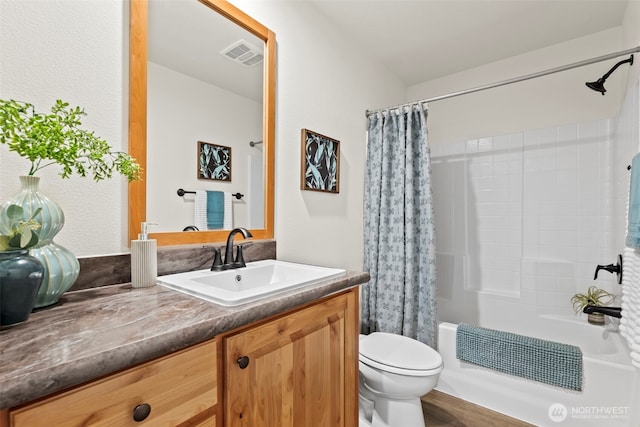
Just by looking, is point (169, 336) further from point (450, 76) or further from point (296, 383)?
point (450, 76)

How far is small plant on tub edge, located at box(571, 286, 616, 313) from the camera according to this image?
82.2 inches

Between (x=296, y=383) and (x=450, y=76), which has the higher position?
(x=450, y=76)

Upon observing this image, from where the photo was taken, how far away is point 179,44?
1.23m

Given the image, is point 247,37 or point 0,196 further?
point 247,37

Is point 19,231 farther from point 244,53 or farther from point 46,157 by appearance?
point 244,53

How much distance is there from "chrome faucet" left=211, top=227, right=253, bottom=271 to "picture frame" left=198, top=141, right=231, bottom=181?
275 millimetres

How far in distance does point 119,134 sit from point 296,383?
3.32 feet

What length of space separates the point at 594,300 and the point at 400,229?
4.66 ft

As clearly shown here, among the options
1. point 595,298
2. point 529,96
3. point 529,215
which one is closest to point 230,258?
point 529,215

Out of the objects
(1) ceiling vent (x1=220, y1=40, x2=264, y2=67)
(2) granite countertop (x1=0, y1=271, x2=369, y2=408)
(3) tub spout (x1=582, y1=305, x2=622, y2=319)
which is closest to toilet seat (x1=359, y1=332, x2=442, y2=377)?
(2) granite countertop (x1=0, y1=271, x2=369, y2=408)

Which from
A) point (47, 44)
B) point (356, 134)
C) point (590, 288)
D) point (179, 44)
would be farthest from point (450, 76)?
point (47, 44)

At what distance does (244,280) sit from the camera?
1277 millimetres

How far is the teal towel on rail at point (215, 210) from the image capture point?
132cm

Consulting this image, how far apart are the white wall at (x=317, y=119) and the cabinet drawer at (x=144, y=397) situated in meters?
0.95
